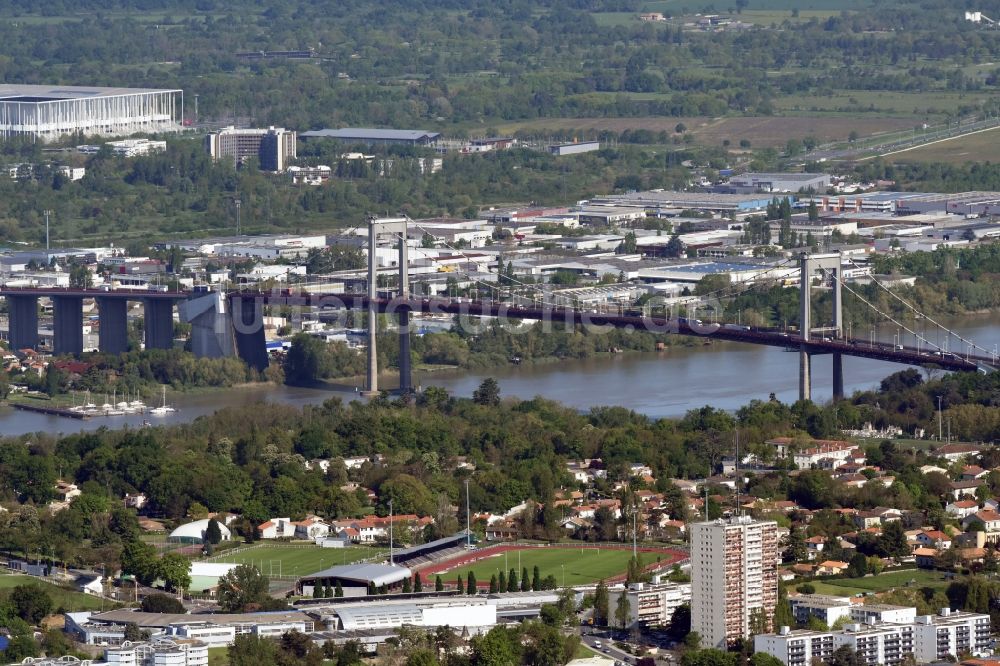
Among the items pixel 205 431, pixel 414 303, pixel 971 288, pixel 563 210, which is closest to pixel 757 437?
pixel 205 431

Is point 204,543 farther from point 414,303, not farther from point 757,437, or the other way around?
point 414,303

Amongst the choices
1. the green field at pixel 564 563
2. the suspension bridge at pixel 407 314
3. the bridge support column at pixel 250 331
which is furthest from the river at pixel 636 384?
the green field at pixel 564 563

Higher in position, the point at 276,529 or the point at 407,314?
the point at 407,314

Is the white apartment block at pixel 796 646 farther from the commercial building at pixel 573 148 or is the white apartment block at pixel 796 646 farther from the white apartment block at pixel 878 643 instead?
the commercial building at pixel 573 148

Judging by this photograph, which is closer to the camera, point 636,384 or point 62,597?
point 62,597

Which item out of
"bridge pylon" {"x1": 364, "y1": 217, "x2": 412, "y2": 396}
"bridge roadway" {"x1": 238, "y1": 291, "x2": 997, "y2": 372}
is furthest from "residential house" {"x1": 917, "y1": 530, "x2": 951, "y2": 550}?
"bridge pylon" {"x1": 364, "y1": 217, "x2": 412, "y2": 396}

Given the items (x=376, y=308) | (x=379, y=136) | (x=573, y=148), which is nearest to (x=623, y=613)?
(x=376, y=308)

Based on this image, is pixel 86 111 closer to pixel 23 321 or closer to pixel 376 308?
pixel 23 321
